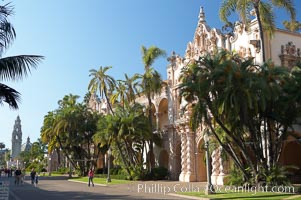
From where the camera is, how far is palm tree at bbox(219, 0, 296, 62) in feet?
82.7

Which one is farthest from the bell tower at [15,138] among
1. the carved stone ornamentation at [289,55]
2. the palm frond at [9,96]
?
the palm frond at [9,96]

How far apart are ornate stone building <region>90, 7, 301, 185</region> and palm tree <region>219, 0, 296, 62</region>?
9.78ft

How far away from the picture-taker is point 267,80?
22.8 m

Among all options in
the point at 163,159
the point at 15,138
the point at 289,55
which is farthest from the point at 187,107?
the point at 15,138

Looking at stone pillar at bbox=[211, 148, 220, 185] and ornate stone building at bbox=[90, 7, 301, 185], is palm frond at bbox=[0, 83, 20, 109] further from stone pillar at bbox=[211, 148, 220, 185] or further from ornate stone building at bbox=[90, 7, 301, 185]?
stone pillar at bbox=[211, 148, 220, 185]

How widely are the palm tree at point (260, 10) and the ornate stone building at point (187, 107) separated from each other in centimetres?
298

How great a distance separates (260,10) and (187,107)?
11204 millimetres

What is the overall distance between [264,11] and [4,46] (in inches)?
712

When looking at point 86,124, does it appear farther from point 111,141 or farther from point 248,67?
point 248,67

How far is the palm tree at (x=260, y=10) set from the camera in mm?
25219

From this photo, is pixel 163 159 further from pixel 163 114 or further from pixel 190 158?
pixel 190 158

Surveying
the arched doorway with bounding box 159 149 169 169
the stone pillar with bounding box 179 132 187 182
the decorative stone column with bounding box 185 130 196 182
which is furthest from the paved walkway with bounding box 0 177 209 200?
the arched doorway with bounding box 159 149 169 169

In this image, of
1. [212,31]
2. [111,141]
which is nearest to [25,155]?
[111,141]

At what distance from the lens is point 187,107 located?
3369 centimetres
